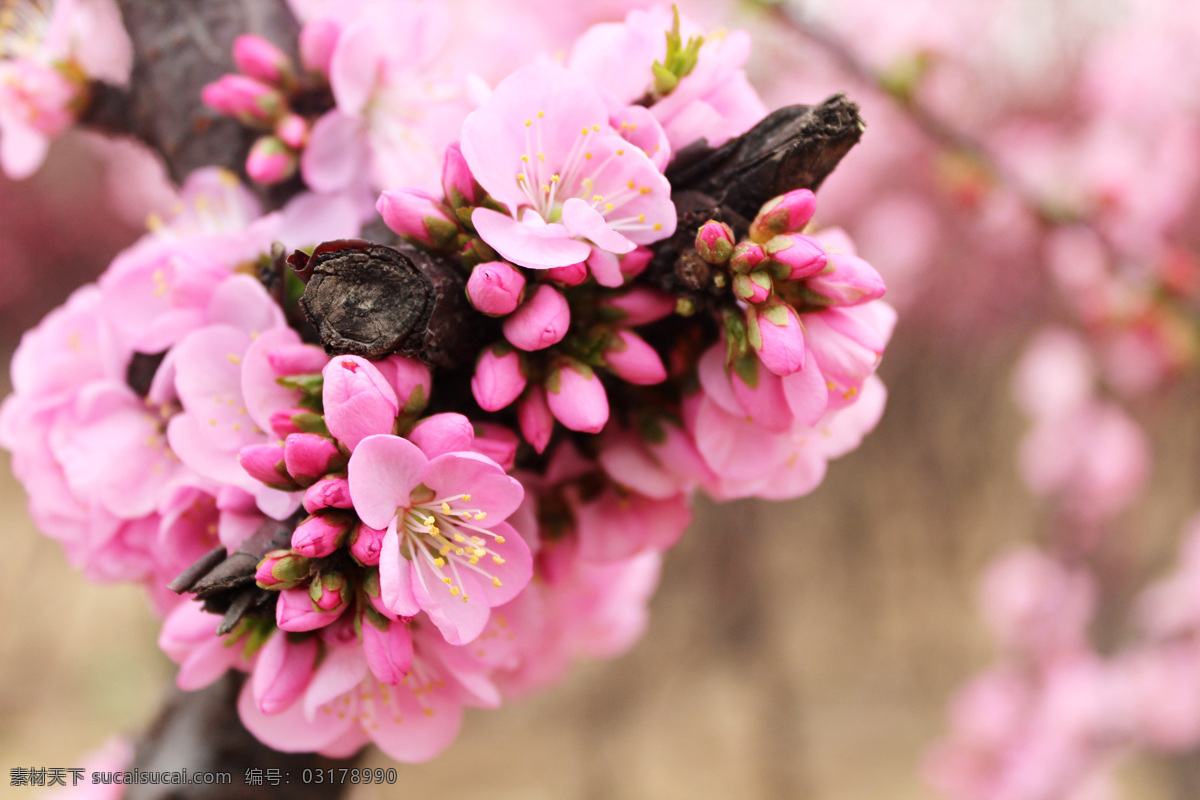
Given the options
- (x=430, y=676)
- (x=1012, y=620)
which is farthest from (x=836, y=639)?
(x=430, y=676)

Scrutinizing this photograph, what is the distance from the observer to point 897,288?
2.78 metres

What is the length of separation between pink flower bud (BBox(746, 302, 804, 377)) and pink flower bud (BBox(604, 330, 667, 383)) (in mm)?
72

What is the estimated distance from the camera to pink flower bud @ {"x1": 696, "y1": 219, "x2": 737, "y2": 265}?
445mm

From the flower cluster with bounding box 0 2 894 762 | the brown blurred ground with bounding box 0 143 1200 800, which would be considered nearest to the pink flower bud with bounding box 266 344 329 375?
the flower cluster with bounding box 0 2 894 762

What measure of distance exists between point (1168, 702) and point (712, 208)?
204 cm

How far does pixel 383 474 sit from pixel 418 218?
16 centimetres

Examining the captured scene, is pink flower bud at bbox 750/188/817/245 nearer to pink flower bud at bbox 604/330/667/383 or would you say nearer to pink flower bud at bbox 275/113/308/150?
pink flower bud at bbox 604/330/667/383

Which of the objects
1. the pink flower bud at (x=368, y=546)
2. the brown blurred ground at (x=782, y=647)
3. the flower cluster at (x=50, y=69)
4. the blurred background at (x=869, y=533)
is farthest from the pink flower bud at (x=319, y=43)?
the brown blurred ground at (x=782, y=647)

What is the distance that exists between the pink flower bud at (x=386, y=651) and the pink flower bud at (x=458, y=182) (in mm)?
264

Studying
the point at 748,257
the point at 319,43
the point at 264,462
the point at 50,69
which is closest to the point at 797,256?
the point at 748,257

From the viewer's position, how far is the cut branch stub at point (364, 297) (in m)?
0.42

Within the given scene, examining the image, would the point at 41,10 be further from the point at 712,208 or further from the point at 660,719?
the point at 660,719

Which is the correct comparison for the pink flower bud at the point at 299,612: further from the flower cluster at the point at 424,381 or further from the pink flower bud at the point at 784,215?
the pink flower bud at the point at 784,215

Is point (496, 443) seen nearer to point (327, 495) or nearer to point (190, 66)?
point (327, 495)
